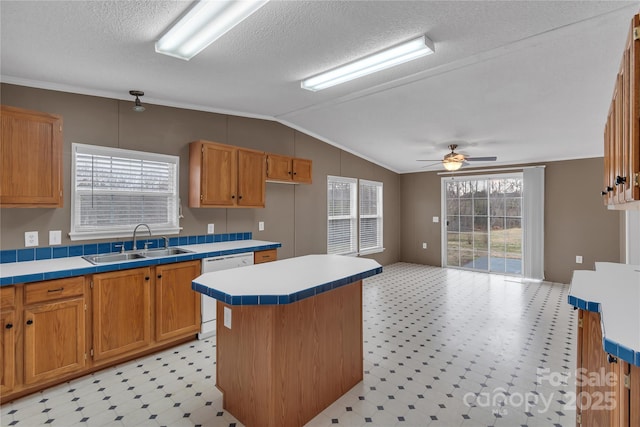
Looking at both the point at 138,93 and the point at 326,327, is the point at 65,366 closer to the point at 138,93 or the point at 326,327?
the point at 326,327

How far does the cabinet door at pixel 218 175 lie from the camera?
379 centimetres

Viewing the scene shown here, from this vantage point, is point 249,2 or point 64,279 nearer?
point 249,2

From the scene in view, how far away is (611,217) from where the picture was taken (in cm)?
548

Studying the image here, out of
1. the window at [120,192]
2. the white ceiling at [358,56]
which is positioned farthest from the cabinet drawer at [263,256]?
the white ceiling at [358,56]

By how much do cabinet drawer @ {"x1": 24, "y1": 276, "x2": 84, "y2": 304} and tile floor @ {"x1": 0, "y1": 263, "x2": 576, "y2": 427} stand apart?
75cm

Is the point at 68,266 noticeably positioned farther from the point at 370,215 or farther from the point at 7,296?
the point at 370,215

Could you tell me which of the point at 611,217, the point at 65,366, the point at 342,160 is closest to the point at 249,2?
the point at 65,366

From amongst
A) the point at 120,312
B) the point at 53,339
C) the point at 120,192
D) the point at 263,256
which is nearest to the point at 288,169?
the point at 263,256

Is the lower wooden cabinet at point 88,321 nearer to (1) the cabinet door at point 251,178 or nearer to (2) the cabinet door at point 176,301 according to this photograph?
(2) the cabinet door at point 176,301

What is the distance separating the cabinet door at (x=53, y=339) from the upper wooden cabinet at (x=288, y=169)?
269 centimetres

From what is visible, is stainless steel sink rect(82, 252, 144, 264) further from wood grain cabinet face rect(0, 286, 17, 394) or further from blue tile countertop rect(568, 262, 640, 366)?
blue tile countertop rect(568, 262, 640, 366)

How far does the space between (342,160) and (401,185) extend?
2549 mm

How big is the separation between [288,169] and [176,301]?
240cm

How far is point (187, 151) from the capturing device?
12.9 feet
